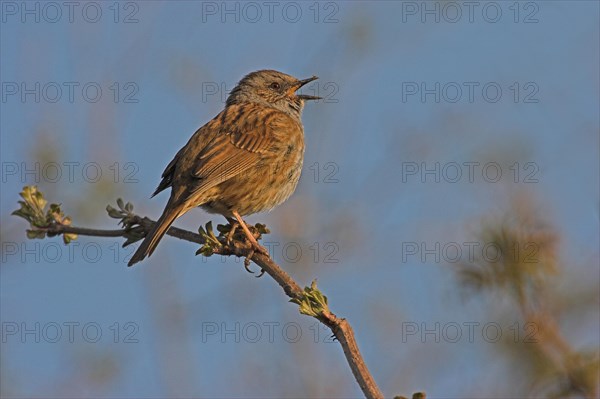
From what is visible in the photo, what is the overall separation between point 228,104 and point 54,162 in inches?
73.0

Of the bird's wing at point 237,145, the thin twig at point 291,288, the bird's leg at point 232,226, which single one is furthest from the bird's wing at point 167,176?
the thin twig at point 291,288

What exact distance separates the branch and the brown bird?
933 millimetres

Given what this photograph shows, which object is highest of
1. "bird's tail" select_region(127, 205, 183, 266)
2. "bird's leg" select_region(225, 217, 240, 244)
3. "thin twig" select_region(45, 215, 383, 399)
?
"bird's leg" select_region(225, 217, 240, 244)

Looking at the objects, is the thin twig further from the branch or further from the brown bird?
the brown bird

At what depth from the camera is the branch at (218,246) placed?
2.41 metres

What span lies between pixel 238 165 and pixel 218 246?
7.43 ft

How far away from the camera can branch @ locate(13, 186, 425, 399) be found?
94.9 inches

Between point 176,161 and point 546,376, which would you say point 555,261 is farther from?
point 176,161

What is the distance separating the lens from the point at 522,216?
8.36 ft

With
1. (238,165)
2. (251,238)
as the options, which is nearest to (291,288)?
(251,238)

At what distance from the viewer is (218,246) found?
168 inches

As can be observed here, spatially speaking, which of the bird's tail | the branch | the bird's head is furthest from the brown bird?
the branch

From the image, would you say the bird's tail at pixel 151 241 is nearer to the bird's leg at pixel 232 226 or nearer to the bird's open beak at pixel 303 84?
the bird's leg at pixel 232 226

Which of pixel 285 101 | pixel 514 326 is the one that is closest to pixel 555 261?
pixel 514 326
